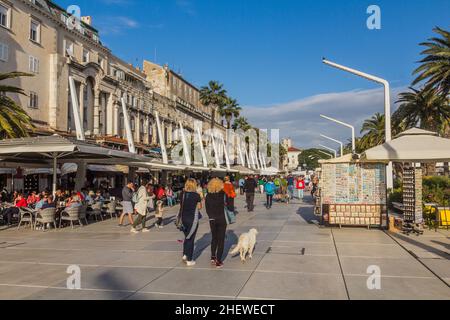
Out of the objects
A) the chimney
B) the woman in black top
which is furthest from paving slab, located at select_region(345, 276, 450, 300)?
the chimney

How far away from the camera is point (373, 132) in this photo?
4503cm

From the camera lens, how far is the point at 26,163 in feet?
62.1

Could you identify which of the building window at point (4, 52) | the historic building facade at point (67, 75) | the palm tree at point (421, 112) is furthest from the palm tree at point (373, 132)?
the building window at point (4, 52)

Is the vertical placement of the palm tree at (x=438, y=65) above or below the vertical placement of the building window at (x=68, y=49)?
below

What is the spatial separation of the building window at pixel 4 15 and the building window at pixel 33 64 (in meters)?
3.10

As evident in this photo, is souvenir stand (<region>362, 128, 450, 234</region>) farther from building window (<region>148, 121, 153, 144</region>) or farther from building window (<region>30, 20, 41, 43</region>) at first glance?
building window (<region>148, 121, 153, 144</region>)

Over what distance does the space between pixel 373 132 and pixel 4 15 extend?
35983mm

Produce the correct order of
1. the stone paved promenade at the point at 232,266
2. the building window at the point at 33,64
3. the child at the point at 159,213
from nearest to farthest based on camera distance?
1. the stone paved promenade at the point at 232,266
2. the child at the point at 159,213
3. the building window at the point at 33,64

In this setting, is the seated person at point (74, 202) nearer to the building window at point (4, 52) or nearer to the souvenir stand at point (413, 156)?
the souvenir stand at point (413, 156)

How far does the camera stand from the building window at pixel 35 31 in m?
31.7

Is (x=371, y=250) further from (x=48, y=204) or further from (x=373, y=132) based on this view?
(x=373, y=132)

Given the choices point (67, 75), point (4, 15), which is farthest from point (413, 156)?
point (67, 75)

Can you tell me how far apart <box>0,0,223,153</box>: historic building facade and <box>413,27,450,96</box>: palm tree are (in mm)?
22043

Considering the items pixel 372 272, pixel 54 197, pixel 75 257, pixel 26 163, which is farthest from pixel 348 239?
pixel 26 163
